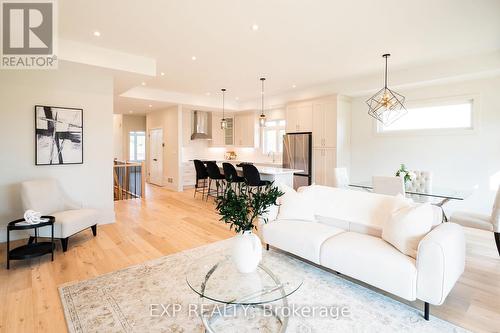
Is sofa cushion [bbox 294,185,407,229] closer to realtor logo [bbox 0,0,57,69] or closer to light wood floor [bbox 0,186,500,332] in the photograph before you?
light wood floor [bbox 0,186,500,332]

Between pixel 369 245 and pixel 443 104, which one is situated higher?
pixel 443 104

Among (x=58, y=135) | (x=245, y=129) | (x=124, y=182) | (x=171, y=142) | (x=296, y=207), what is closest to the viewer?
(x=296, y=207)

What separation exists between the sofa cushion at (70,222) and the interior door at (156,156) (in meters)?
5.36

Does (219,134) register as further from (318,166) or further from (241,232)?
(241,232)

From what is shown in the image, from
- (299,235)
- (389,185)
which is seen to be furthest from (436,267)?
(389,185)

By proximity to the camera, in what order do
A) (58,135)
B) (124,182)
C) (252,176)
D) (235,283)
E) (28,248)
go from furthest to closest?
(124,182) < (252,176) < (58,135) < (28,248) < (235,283)

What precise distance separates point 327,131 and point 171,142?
479cm

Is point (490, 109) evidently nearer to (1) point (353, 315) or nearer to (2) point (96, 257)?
(1) point (353, 315)

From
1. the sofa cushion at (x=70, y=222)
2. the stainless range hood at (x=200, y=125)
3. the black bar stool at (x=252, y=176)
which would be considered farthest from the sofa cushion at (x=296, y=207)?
the stainless range hood at (x=200, y=125)

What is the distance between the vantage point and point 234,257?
210 centimetres

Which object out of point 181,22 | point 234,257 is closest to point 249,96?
point 181,22

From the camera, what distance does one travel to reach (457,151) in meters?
5.07

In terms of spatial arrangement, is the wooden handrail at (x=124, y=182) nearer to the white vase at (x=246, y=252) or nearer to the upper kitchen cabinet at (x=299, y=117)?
the upper kitchen cabinet at (x=299, y=117)

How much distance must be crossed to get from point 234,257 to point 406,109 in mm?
5400
